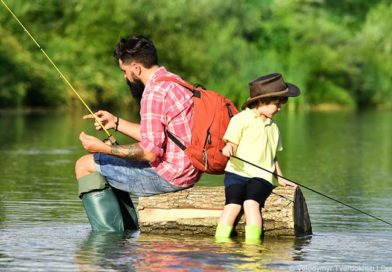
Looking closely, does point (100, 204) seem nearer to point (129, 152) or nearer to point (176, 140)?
point (129, 152)

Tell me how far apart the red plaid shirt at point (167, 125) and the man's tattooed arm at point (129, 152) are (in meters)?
0.05

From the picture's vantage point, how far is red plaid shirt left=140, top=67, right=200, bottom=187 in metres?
9.19

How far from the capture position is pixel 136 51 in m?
9.33

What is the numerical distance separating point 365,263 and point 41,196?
4.78m

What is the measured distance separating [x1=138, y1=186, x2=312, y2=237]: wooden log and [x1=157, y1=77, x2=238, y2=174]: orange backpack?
234mm

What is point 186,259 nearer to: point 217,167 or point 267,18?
point 217,167

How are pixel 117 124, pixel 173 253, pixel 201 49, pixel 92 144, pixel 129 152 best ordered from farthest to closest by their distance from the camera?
pixel 201 49 → pixel 117 124 → pixel 129 152 → pixel 92 144 → pixel 173 253

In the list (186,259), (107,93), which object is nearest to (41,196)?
(186,259)

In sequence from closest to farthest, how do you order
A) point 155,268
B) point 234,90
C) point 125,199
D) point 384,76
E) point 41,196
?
point 155,268
point 125,199
point 41,196
point 234,90
point 384,76

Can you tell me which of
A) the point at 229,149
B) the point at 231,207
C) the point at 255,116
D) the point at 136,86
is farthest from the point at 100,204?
the point at 255,116

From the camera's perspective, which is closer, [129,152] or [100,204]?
[129,152]

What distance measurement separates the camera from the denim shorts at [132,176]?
30.8ft

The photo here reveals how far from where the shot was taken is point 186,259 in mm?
8312

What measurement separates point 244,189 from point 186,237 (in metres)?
0.52
